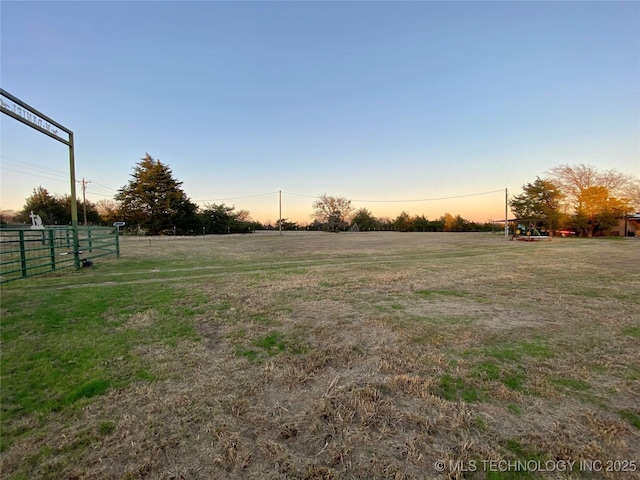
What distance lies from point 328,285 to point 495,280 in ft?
14.1

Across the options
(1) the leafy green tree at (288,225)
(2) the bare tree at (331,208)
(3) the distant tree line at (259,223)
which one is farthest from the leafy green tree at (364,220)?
(1) the leafy green tree at (288,225)

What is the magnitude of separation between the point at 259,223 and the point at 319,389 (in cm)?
4414

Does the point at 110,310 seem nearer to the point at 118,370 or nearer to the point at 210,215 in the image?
the point at 118,370

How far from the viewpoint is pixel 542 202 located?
27.1m

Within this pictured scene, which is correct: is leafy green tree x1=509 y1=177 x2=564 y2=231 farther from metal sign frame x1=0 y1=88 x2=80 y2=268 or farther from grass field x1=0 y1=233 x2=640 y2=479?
metal sign frame x1=0 y1=88 x2=80 y2=268

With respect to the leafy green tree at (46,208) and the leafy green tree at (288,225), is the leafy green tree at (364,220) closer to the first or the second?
the leafy green tree at (288,225)

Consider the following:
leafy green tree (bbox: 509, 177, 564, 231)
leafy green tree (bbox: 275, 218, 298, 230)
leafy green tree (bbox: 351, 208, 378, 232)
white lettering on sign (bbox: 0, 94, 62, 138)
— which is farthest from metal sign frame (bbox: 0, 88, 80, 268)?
leafy green tree (bbox: 351, 208, 378, 232)

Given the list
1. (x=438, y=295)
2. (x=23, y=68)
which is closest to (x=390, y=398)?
(x=438, y=295)

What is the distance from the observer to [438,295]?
213 inches

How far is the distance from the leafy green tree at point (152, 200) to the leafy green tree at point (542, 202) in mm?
38661

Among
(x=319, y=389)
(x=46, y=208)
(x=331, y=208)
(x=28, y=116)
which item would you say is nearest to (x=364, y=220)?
(x=331, y=208)

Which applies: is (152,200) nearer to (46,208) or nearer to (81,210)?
(81,210)

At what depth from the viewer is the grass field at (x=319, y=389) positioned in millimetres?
1518

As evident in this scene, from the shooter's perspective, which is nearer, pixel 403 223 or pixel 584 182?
pixel 584 182
